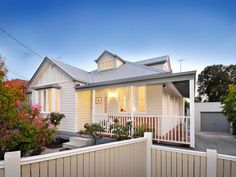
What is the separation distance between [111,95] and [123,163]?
23.1 ft

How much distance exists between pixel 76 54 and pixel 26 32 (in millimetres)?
5060

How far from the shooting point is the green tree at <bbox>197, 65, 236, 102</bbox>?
30962 mm

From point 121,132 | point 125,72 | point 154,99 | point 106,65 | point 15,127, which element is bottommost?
point 121,132

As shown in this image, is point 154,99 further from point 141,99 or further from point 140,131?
point 140,131

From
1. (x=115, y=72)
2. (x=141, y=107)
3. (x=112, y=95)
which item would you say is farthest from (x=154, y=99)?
(x=115, y=72)

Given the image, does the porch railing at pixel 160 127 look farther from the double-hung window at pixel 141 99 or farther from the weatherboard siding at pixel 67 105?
the weatherboard siding at pixel 67 105

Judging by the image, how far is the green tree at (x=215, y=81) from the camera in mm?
30962

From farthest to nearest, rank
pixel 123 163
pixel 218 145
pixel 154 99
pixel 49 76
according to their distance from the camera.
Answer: pixel 49 76, pixel 154 99, pixel 218 145, pixel 123 163

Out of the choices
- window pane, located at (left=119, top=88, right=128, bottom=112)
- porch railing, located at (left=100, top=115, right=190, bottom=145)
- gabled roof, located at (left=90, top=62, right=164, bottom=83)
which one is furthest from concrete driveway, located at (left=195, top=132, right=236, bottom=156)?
gabled roof, located at (left=90, top=62, right=164, bottom=83)

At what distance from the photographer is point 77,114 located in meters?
9.78

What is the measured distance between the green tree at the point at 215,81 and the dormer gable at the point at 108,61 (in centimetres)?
2680

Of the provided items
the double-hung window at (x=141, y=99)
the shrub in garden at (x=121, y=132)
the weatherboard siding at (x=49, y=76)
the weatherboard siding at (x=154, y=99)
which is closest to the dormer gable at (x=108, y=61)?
the weatherboard siding at (x=49, y=76)

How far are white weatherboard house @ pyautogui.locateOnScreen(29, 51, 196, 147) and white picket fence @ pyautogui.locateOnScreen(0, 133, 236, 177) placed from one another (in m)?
3.60

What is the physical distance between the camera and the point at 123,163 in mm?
3150
